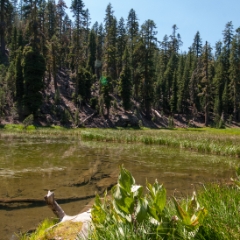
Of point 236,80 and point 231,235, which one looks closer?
point 231,235

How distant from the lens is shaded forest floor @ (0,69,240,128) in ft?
127

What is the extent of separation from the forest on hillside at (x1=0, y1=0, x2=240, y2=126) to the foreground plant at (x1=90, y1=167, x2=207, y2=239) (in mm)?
36896

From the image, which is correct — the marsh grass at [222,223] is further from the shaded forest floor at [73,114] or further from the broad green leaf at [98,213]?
the shaded forest floor at [73,114]

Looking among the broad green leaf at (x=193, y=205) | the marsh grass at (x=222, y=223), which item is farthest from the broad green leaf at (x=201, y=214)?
the marsh grass at (x=222, y=223)

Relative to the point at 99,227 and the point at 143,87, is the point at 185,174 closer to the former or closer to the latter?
the point at 99,227

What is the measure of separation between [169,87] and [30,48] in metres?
35.2

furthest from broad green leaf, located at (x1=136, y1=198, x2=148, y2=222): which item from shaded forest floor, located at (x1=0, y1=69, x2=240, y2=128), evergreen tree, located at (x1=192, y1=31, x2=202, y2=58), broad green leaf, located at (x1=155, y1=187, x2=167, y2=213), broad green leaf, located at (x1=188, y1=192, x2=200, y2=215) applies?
evergreen tree, located at (x1=192, y1=31, x2=202, y2=58)

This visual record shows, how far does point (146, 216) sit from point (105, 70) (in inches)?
1959

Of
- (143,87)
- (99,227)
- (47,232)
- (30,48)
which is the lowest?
(47,232)

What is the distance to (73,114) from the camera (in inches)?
1674

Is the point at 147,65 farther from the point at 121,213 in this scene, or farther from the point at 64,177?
the point at 121,213

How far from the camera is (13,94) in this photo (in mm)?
40938

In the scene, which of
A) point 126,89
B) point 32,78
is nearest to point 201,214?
point 32,78

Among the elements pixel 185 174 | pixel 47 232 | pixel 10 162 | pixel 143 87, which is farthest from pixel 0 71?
pixel 47 232
